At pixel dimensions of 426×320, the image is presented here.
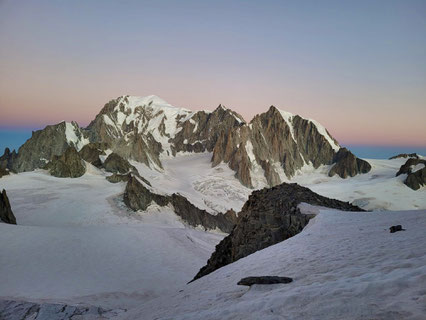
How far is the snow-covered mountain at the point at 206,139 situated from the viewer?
310 feet

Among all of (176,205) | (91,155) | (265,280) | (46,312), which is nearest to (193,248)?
(46,312)

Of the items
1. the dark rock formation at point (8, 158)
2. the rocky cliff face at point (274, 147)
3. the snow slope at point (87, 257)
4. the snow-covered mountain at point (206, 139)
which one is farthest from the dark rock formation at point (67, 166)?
the rocky cliff face at point (274, 147)

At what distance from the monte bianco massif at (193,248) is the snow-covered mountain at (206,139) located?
4.87 meters

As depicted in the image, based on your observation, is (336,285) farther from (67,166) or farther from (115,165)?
(115,165)

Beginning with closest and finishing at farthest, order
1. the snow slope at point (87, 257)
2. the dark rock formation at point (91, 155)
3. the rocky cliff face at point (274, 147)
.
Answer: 1. the snow slope at point (87, 257)
2. the dark rock formation at point (91, 155)
3. the rocky cliff face at point (274, 147)

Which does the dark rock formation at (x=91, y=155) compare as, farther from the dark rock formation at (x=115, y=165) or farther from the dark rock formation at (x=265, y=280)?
the dark rock formation at (x=265, y=280)

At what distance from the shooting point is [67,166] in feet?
185

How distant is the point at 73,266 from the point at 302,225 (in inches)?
633

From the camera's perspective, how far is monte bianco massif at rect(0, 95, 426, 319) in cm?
446

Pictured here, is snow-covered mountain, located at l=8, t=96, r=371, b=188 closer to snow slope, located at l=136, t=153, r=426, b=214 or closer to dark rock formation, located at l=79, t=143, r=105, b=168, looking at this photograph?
snow slope, located at l=136, t=153, r=426, b=214

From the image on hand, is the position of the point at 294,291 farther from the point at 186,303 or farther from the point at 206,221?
the point at 206,221

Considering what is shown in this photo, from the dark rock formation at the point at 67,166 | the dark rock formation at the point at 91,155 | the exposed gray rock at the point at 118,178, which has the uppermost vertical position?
the dark rock formation at the point at 91,155

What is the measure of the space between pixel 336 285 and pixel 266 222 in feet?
39.7

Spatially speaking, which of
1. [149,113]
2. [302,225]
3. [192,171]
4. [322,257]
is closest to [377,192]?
[192,171]
